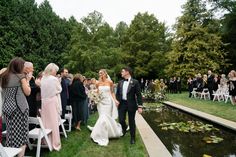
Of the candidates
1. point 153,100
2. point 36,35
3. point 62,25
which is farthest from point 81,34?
point 153,100

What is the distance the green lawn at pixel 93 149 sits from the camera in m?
7.24

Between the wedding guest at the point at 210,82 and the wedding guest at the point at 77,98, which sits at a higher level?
the wedding guest at the point at 210,82

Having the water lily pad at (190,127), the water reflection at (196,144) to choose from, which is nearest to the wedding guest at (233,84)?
the water lily pad at (190,127)

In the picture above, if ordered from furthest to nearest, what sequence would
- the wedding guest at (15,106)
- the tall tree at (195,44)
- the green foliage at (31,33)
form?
the tall tree at (195,44)
the green foliage at (31,33)
the wedding guest at (15,106)

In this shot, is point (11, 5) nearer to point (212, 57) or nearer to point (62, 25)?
point (62, 25)

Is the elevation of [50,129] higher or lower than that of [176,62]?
lower

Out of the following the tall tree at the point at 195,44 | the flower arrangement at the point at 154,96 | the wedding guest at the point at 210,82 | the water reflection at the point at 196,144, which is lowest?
the water reflection at the point at 196,144

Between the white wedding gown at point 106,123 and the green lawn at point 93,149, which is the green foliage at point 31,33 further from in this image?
the green lawn at point 93,149

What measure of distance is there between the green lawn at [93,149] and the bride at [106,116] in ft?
0.63

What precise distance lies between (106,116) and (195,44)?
35711mm

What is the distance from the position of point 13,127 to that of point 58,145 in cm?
237

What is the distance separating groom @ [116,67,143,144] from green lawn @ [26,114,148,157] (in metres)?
0.49

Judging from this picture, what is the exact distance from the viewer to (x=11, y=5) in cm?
3397

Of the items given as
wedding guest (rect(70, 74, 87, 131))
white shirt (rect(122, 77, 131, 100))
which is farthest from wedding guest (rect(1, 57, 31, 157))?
wedding guest (rect(70, 74, 87, 131))
